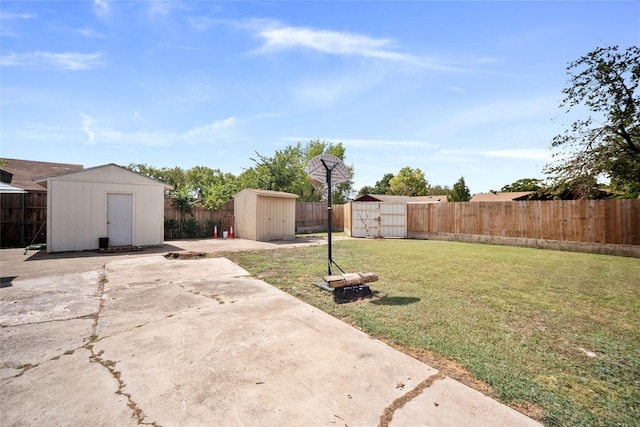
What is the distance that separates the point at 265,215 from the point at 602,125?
1386 centimetres

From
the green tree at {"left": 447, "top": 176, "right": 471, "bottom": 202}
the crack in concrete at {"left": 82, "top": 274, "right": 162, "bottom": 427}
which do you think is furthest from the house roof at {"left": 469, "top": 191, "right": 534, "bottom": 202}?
the crack in concrete at {"left": 82, "top": 274, "right": 162, "bottom": 427}

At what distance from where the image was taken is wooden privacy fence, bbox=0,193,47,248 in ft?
37.6

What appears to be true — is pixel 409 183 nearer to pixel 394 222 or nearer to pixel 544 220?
pixel 394 222

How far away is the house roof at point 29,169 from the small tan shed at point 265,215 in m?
9.06

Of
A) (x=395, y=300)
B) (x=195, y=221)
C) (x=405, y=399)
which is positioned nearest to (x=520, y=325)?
(x=395, y=300)

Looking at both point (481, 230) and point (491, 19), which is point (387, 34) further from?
point (481, 230)

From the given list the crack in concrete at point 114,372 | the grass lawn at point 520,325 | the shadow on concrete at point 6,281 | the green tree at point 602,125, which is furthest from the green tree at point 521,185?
the shadow on concrete at point 6,281

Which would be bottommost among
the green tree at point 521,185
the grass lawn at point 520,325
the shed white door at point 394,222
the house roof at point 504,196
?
the grass lawn at point 520,325

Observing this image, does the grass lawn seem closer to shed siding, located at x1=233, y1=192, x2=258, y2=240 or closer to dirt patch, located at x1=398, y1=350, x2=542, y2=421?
dirt patch, located at x1=398, y1=350, x2=542, y2=421

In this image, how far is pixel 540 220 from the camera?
1130cm

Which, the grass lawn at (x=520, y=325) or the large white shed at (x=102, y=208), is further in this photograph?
the large white shed at (x=102, y=208)

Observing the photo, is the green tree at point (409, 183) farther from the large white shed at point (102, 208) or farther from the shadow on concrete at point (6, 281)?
the shadow on concrete at point (6, 281)

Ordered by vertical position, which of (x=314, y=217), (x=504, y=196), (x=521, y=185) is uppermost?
(x=521, y=185)

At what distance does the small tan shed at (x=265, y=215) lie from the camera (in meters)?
13.5
